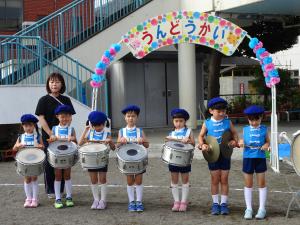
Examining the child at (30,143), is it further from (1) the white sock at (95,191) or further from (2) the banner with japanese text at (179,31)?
(2) the banner with japanese text at (179,31)

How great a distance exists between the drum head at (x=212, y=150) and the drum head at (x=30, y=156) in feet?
7.19

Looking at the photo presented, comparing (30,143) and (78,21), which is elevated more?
(78,21)

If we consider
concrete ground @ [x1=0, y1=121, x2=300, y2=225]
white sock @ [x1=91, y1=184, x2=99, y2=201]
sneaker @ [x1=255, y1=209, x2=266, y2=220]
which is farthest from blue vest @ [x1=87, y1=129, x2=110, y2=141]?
sneaker @ [x1=255, y1=209, x2=266, y2=220]

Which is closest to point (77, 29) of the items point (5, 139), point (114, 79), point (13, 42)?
point (13, 42)

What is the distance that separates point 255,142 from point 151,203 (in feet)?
5.96

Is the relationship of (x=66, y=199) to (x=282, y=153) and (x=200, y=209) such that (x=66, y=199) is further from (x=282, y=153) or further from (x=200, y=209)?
(x=282, y=153)

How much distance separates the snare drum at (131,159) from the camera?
6.09m

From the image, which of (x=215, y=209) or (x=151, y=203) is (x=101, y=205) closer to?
(x=151, y=203)

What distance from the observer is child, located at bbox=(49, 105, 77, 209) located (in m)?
6.60

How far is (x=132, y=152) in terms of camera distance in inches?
246

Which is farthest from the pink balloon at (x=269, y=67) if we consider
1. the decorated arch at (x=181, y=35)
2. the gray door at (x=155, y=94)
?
the gray door at (x=155, y=94)

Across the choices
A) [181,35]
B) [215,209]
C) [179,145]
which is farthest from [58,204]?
[181,35]

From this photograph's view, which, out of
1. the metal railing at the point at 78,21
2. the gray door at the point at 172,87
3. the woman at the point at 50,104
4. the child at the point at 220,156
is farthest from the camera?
the gray door at the point at 172,87

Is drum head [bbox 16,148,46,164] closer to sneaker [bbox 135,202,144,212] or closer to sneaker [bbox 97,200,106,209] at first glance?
sneaker [bbox 97,200,106,209]
